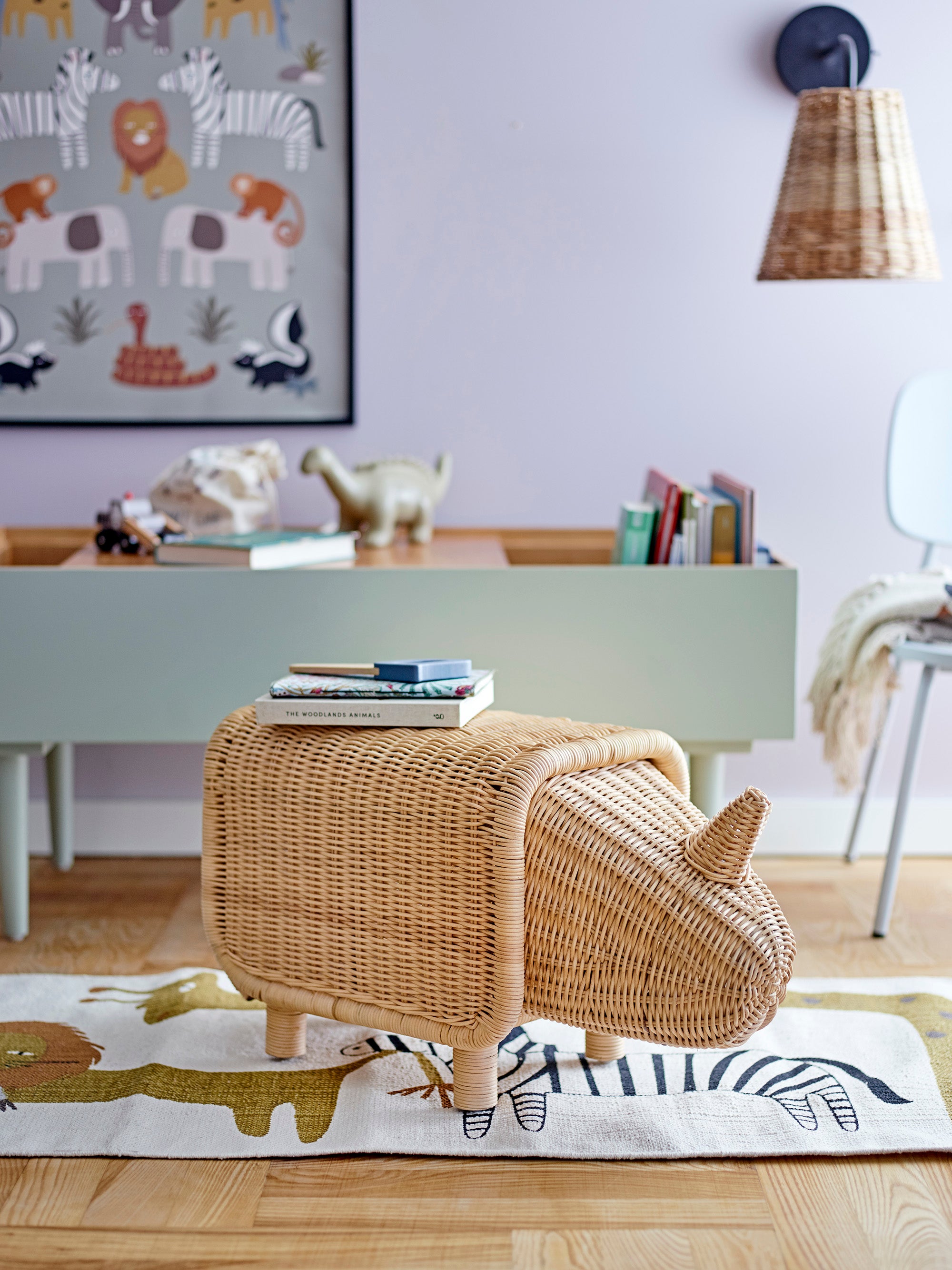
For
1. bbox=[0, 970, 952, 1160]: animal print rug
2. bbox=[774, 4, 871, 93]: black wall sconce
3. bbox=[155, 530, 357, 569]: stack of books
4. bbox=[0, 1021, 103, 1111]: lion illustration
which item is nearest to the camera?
bbox=[0, 970, 952, 1160]: animal print rug

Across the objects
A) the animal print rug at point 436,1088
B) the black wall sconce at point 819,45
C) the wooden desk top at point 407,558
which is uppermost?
the black wall sconce at point 819,45

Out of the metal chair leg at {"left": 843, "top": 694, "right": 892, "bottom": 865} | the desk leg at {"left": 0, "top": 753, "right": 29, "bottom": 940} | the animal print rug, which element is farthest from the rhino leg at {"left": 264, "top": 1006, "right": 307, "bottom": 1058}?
the metal chair leg at {"left": 843, "top": 694, "right": 892, "bottom": 865}

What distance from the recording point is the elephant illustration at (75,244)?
2512mm

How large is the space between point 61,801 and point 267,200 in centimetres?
127

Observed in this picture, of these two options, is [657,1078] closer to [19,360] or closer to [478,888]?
[478,888]

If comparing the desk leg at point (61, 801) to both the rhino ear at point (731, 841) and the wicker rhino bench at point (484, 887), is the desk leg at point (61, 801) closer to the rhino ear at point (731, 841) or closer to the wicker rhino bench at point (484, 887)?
the wicker rhino bench at point (484, 887)

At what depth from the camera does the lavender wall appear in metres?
2.50

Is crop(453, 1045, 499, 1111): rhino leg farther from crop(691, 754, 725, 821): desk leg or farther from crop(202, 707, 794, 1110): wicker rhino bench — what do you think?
crop(691, 754, 725, 821): desk leg

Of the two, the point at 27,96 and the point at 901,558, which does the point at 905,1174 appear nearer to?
the point at 901,558

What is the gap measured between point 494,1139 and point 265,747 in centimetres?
55

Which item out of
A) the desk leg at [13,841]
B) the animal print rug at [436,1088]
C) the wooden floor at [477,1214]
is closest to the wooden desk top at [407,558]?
the desk leg at [13,841]

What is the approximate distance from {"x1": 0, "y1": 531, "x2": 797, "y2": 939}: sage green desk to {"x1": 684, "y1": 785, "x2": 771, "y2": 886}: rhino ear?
684 mm

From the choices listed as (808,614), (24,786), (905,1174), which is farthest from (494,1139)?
(808,614)

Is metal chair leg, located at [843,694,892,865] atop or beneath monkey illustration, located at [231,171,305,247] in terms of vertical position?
beneath
